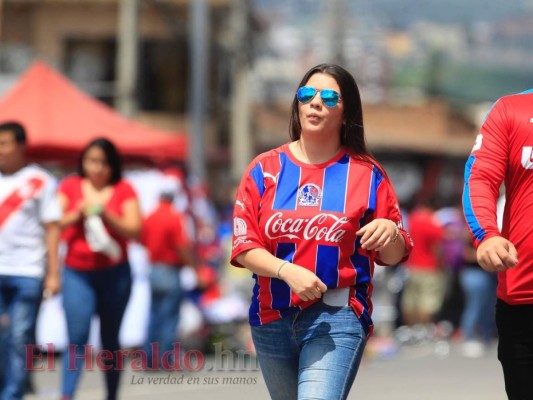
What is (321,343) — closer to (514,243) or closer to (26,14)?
(514,243)

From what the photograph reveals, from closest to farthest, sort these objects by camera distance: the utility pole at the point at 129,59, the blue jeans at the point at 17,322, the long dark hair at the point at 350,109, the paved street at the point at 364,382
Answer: the long dark hair at the point at 350,109 < the blue jeans at the point at 17,322 < the paved street at the point at 364,382 < the utility pole at the point at 129,59

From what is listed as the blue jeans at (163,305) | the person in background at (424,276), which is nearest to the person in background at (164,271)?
the blue jeans at (163,305)

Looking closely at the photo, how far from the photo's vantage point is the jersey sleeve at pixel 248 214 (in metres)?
5.25

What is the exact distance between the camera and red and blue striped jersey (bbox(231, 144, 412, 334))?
5.21 m

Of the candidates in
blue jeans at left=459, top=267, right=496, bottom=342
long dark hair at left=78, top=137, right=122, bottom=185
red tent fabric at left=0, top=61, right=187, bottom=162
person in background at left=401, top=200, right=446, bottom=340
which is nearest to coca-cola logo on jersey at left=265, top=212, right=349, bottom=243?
long dark hair at left=78, top=137, right=122, bottom=185

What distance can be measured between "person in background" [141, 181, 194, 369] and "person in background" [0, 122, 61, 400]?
4.45 meters

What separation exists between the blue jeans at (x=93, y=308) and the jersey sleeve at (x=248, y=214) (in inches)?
149

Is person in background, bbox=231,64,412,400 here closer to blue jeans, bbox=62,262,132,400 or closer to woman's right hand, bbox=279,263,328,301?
woman's right hand, bbox=279,263,328,301

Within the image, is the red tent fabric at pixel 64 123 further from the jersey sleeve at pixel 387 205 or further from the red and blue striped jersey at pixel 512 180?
the red and blue striped jersey at pixel 512 180

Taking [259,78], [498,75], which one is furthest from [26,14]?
[498,75]

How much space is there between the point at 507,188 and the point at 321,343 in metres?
0.98

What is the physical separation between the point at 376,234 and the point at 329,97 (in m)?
0.62


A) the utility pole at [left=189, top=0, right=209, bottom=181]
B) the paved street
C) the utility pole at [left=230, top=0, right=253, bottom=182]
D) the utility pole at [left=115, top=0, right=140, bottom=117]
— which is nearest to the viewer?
the paved street

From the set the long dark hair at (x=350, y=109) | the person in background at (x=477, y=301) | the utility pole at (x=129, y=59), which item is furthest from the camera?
the utility pole at (x=129, y=59)
